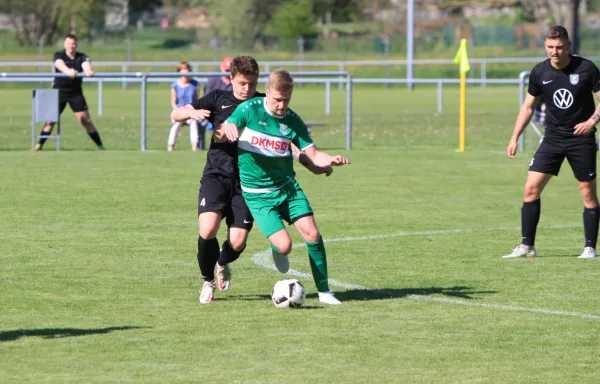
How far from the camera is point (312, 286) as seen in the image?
359 inches

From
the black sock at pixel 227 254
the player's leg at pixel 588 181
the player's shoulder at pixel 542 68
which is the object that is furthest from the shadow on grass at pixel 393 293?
the player's shoulder at pixel 542 68

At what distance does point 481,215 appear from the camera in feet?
44.9

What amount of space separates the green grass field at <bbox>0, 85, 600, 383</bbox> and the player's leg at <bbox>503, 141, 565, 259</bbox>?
21 centimetres

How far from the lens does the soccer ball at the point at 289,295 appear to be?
8047 mm

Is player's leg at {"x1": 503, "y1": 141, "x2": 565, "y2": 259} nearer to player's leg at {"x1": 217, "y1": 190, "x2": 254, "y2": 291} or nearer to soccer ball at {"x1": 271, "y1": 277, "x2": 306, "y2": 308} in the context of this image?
player's leg at {"x1": 217, "y1": 190, "x2": 254, "y2": 291}

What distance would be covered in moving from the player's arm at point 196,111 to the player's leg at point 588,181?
12.2 ft

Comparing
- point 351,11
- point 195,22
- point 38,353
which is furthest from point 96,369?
point 195,22

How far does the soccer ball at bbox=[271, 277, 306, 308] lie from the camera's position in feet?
26.4

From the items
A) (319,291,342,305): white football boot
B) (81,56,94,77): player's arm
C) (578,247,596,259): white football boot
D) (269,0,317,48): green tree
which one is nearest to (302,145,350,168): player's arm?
(319,291,342,305): white football boot

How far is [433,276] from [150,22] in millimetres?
84012

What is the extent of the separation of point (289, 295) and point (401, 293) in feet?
3.63

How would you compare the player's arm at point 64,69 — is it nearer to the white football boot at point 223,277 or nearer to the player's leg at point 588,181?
the player's leg at point 588,181

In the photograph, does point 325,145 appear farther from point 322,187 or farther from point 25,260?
point 25,260

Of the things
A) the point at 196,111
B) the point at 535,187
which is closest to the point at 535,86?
the point at 535,187
